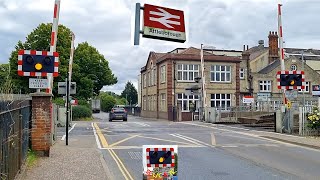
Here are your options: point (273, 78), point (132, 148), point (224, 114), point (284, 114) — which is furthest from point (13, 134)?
point (273, 78)

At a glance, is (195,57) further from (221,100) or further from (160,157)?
(160,157)

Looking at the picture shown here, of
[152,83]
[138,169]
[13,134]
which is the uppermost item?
[152,83]

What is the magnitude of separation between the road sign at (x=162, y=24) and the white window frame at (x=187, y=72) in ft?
154

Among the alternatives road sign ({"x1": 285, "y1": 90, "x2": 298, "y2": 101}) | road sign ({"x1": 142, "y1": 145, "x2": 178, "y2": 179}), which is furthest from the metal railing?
road sign ({"x1": 285, "y1": 90, "x2": 298, "y2": 101})

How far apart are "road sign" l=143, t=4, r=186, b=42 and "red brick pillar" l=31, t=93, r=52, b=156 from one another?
6588 millimetres

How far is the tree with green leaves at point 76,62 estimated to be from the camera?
51188 millimetres

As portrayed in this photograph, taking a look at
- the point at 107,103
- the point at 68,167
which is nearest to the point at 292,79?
the point at 68,167

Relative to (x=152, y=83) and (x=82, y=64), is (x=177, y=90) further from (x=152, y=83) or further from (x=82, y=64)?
(x=82, y=64)

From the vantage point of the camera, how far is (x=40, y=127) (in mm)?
13133

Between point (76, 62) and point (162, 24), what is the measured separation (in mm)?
55754

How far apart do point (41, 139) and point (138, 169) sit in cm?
327

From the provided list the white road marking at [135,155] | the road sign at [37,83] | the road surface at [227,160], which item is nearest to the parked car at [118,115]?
the road surface at [227,160]

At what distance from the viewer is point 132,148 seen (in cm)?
1692

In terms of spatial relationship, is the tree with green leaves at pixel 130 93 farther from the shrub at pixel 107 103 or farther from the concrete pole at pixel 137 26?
the concrete pole at pixel 137 26
